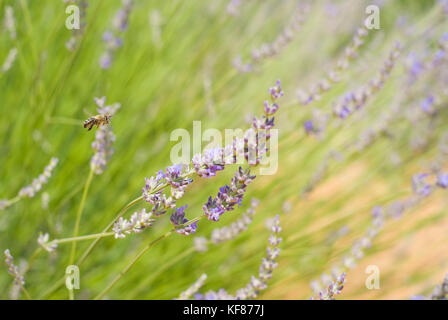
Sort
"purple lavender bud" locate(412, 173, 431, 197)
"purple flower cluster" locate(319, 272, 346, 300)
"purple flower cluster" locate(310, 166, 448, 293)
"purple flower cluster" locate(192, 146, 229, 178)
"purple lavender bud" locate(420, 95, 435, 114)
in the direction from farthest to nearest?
1. "purple lavender bud" locate(420, 95, 435, 114)
2. "purple lavender bud" locate(412, 173, 431, 197)
3. "purple flower cluster" locate(310, 166, 448, 293)
4. "purple flower cluster" locate(319, 272, 346, 300)
5. "purple flower cluster" locate(192, 146, 229, 178)

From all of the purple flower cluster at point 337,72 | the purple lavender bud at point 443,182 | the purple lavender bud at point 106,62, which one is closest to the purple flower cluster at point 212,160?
the purple flower cluster at point 337,72

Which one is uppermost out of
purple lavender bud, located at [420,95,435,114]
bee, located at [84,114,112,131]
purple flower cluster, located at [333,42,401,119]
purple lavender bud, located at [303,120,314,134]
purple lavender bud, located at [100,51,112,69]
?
purple lavender bud, located at [100,51,112,69]

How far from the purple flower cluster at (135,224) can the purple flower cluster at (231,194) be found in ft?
0.29

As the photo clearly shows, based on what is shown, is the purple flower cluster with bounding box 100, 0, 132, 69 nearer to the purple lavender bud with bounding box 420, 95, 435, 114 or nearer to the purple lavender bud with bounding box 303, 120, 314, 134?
the purple lavender bud with bounding box 303, 120, 314, 134

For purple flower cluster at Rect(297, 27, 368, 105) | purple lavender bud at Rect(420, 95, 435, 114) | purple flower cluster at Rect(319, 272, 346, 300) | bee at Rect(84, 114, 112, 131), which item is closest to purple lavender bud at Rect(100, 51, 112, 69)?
bee at Rect(84, 114, 112, 131)

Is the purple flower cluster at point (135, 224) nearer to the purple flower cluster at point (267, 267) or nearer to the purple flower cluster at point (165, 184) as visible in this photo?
the purple flower cluster at point (165, 184)

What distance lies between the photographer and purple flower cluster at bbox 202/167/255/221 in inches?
23.5

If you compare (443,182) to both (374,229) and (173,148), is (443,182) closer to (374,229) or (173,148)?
(374,229)

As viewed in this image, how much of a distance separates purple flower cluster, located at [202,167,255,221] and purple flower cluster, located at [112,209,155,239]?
87 mm

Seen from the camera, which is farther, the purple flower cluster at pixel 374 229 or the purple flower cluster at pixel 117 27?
the purple flower cluster at pixel 117 27

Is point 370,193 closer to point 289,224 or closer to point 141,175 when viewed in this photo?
point 289,224

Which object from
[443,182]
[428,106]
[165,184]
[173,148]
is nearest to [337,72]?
[443,182]

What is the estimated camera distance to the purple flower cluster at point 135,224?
1.98ft
